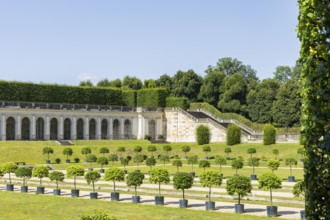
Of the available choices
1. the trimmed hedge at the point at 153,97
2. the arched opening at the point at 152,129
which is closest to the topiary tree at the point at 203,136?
the arched opening at the point at 152,129

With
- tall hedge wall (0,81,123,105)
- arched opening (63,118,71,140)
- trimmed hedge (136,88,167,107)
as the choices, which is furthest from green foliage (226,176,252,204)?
trimmed hedge (136,88,167,107)

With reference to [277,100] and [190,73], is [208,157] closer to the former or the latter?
[277,100]

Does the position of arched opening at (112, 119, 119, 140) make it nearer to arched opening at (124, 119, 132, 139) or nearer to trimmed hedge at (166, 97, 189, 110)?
arched opening at (124, 119, 132, 139)

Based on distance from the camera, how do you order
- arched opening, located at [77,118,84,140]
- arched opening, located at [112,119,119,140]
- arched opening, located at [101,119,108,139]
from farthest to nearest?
arched opening, located at [112,119,119,140] → arched opening, located at [101,119,108,139] → arched opening, located at [77,118,84,140]

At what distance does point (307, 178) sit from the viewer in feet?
22.7

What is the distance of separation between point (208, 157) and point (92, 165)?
15.0 metres

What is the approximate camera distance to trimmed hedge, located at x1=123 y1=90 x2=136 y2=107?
98856mm

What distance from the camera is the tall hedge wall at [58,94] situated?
8412 cm

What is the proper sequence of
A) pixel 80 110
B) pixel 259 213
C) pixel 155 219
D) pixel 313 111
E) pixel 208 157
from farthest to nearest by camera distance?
pixel 80 110 < pixel 208 157 < pixel 259 213 < pixel 155 219 < pixel 313 111

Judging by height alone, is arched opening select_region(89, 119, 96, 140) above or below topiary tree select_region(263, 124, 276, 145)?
above

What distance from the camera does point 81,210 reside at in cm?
2361

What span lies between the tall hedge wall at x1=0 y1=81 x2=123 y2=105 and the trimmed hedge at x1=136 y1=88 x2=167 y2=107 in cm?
430

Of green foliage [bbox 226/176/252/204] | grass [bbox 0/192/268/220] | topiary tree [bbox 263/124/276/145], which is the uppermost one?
topiary tree [bbox 263/124/276/145]

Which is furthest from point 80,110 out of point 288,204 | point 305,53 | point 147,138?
point 305,53
